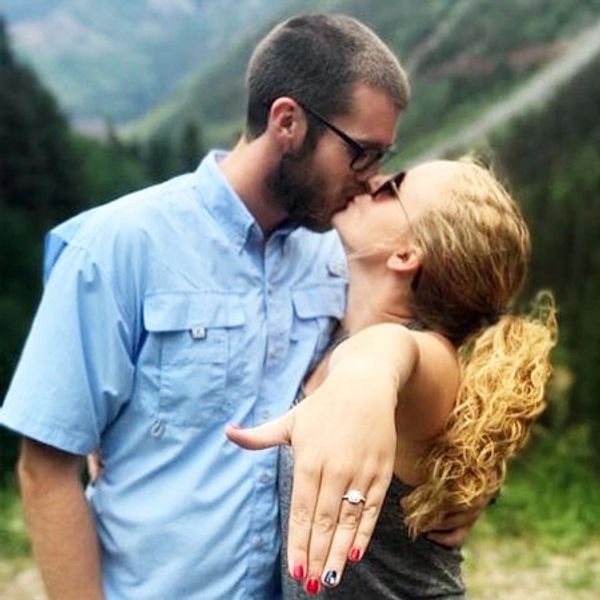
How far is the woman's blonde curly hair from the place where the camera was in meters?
1.96

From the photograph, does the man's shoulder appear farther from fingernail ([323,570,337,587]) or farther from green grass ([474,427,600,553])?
green grass ([474,427,600,553])

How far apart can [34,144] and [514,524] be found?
2619 millimetres

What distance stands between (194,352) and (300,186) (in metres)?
0.33

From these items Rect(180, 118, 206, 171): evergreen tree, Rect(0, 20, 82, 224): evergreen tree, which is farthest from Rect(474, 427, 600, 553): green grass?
Rect(0, 20, 82, 224): evergreen tree

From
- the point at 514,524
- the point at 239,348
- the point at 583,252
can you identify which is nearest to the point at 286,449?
the point at 239,348

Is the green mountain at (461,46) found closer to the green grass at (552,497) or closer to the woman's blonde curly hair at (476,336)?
the green grass at (552,497)

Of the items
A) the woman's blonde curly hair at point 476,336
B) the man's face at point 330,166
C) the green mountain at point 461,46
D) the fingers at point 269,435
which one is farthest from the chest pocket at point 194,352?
the green mountain at point 461,46

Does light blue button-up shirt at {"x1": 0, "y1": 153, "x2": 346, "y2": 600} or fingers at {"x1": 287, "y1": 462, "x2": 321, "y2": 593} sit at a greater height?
fingers at {"x1": 287, "y1": 462, "x2": 321, "y2": 593}

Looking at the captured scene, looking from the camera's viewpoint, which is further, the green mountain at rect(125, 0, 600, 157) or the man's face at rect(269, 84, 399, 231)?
the green mountain at rect(125, 0, 600, 157)

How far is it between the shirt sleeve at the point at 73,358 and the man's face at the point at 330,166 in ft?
1.17

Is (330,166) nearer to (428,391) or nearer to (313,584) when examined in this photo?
(428,391)

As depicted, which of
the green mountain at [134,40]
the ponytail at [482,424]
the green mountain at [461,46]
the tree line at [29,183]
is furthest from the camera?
the green mountain at [134,40]

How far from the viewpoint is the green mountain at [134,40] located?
6.14 m

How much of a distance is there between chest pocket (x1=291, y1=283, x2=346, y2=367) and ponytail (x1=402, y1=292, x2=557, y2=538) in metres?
0.26
